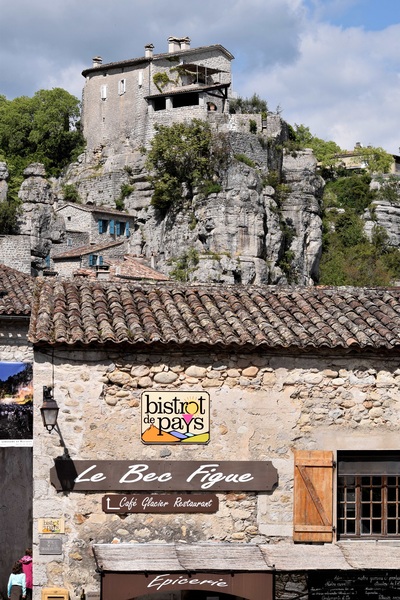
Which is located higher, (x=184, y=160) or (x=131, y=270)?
(x=184, y=160)

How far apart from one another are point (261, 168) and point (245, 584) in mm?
58105

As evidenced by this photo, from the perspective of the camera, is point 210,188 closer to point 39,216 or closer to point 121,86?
point 39,216

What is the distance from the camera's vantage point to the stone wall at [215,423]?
15.6 m

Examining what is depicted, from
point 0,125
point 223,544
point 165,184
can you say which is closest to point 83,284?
point 223,544

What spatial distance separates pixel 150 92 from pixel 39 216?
45.9 feet

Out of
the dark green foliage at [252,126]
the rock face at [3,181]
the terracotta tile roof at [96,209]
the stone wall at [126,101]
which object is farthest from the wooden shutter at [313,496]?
the stone wall at [126,101]

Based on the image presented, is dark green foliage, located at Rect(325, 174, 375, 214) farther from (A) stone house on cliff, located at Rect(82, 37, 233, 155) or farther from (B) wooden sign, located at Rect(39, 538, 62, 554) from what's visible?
(B) wooden sign, located at Rect(39, 538, 62, 554)

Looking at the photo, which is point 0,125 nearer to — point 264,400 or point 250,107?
point 250,107

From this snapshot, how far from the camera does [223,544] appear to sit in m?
15.7

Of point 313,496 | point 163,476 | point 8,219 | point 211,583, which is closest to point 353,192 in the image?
point 8,219

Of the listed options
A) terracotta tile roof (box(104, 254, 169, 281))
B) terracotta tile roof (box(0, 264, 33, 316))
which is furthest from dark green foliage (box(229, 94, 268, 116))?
terracotta tile roof (box(0, 264, 33, 316))

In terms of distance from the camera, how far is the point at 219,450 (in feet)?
52.3

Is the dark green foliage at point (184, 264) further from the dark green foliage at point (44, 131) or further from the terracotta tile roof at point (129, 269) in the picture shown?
the dark green foliage at point (44, 131)

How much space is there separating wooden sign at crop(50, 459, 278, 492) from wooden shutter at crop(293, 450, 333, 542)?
40 cm
